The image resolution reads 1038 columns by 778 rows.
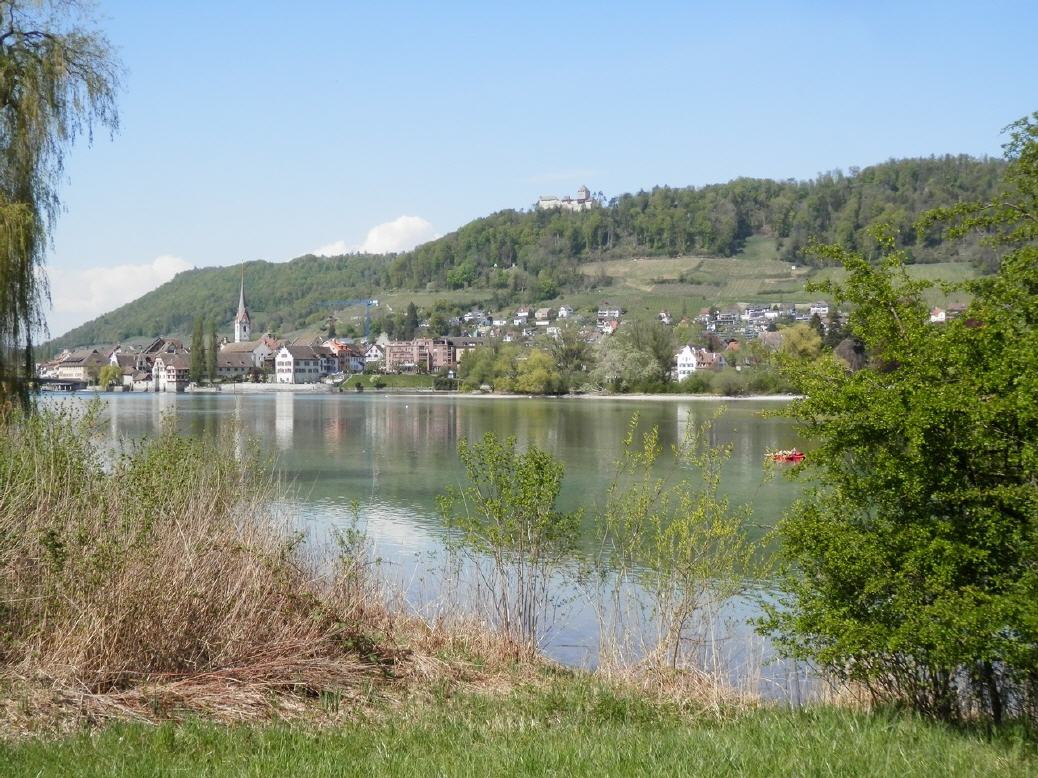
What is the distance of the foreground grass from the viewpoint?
567cm

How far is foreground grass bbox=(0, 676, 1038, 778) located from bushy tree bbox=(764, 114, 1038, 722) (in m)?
0.65

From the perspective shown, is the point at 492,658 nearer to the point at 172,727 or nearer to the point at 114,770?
the point at 172,727

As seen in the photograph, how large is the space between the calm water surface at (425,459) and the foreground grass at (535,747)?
2707mm

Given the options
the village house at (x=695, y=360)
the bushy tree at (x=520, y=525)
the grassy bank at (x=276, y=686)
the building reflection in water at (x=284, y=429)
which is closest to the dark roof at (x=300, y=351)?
the village house at (x=695, y=360)

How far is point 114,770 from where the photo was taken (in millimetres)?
5586

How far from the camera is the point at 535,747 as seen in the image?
6.27 meters

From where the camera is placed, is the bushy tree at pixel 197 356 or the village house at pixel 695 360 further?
the bushy tree at pixel 197 356

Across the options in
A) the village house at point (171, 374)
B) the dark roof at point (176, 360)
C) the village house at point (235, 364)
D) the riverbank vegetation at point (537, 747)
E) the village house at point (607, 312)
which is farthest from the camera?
the village house at point (607, 312)

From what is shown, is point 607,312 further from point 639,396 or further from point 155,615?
point 155,615

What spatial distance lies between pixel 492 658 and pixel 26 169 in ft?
31.8

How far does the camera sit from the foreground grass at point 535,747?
5672mm

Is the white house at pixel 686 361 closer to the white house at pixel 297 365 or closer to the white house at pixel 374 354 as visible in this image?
the white house at pixel 374 354

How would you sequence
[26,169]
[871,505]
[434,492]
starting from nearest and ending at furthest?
[871,505] < [26,169] < [434,492]

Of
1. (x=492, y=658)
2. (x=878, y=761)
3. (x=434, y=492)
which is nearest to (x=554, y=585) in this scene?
(x=492, y=658)
